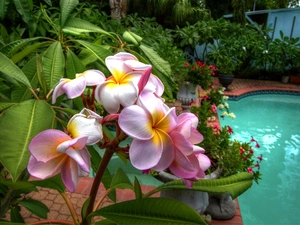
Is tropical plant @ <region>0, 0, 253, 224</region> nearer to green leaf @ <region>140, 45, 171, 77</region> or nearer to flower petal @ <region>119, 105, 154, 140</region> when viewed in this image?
flower petal @ <region>119, 105, 154, 140</region>

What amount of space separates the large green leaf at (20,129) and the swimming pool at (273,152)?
114 inches

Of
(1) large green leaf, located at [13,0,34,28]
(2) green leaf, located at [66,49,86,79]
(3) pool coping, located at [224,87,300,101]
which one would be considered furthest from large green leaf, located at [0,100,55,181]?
(3) pool coping, located at [224,87,300,101]

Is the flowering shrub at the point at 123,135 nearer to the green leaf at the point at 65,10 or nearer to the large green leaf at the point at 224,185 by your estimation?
the large green leaf at the point at 224,185

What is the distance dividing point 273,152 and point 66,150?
183 inches

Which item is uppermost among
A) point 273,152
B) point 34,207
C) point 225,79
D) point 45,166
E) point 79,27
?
point 79,27

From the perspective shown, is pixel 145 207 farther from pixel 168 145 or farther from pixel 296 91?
pixel 296 91

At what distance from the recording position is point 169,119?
437mm

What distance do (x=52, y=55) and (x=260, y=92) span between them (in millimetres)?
7586

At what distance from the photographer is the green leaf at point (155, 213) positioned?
0.53m

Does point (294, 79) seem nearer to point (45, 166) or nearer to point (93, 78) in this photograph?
point (93, 78)

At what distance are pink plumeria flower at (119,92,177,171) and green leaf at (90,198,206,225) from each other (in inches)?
5.9

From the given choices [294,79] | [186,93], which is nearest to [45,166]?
[186,93]

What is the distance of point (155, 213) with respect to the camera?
1.79ft

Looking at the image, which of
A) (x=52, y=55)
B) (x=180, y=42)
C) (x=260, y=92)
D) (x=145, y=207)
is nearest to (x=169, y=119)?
(x=145, y=207)
